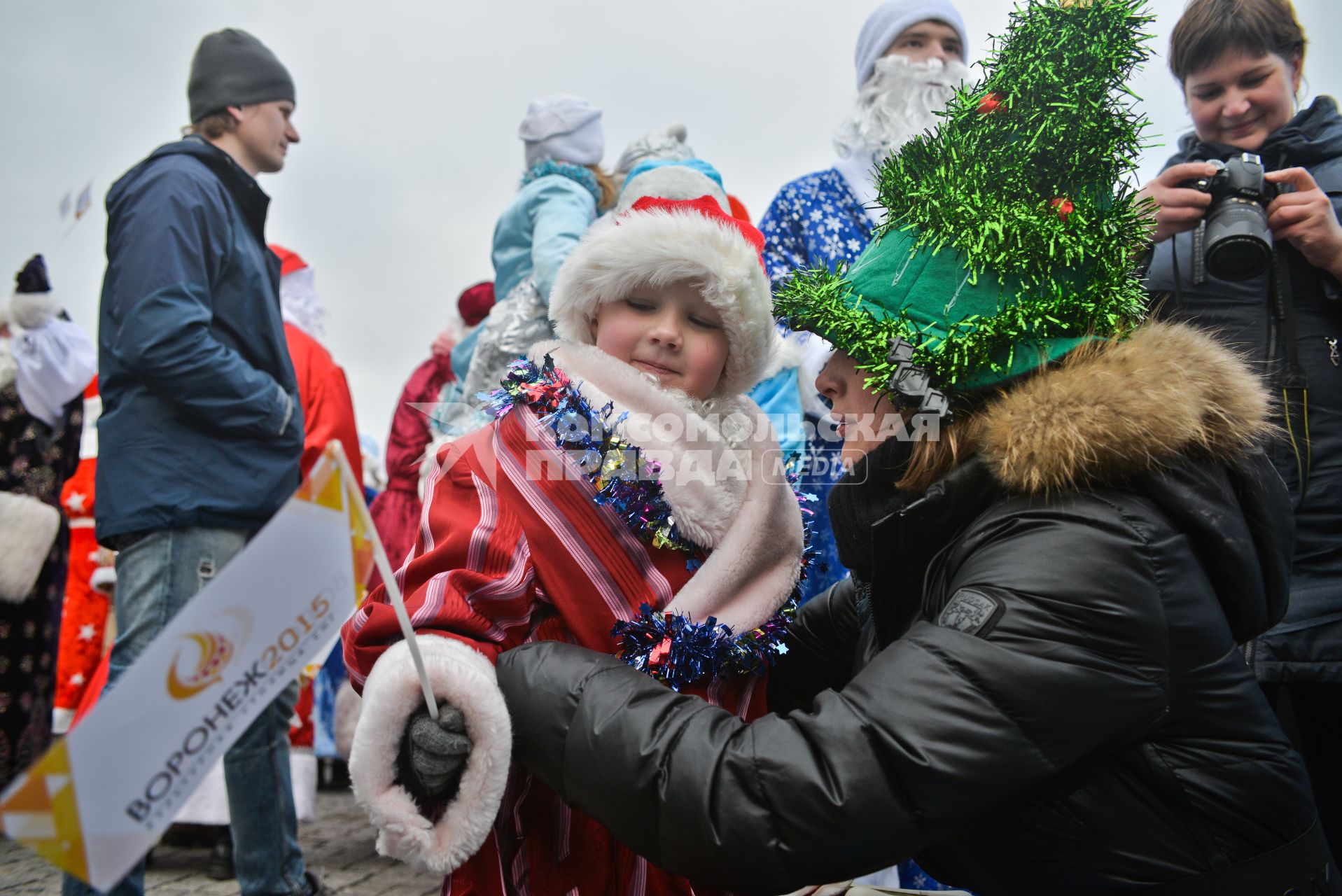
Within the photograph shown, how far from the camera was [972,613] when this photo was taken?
129 centimetres

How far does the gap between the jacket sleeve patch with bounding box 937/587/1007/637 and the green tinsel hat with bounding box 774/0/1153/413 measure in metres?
0.36

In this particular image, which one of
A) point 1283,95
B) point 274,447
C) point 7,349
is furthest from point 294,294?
point 1283,95

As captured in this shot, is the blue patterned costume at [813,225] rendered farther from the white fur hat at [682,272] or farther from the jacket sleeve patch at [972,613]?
the jacket sleeve patch at [972,613]

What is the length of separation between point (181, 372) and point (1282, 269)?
2.76 m

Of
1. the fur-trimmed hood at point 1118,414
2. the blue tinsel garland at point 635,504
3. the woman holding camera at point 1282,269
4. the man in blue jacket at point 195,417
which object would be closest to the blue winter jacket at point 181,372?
the man in blue jacket at point 195,417

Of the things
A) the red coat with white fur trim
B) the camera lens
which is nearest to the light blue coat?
the red coat with white fur trim

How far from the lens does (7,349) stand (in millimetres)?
3557

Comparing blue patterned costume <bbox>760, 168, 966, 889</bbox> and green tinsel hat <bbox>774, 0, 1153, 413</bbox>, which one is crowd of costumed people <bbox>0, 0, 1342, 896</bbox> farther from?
blue patterned costume <bbox>760, 168, 966, 889</bbox>

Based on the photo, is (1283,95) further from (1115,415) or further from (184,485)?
(184,485)

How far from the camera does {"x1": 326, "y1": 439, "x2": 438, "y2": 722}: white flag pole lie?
1203 millimetres

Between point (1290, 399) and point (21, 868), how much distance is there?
4.18 meters

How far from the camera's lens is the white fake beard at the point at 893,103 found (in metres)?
3.71

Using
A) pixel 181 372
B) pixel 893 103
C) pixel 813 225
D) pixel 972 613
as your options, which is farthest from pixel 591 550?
pixel 893 103

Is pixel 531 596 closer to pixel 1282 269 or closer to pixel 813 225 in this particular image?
pixel 1282 269
